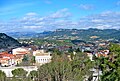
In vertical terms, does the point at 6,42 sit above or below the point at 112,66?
below

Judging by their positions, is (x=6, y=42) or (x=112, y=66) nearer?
(x=112, y=66)

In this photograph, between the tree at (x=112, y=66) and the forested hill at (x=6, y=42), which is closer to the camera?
the tree at (x=112, y=66)

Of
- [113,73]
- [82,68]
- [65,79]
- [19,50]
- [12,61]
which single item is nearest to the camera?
[113,73]

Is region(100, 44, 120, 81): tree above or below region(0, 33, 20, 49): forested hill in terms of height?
above

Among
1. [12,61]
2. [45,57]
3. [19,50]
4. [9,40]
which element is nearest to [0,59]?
[12,61]

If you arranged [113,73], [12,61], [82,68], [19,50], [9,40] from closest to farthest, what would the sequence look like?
[113,73] < [82,68] < [12,61] < [19,50] < [9,40]

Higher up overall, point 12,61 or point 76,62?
point 76,62

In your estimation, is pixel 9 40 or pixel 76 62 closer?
pixel 76 62

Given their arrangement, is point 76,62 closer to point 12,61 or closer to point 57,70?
point 57,70

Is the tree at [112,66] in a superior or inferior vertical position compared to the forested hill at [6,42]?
superior

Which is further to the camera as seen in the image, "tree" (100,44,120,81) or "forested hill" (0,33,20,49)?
"forested hill" (0,33,20,49)
